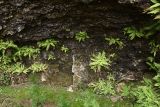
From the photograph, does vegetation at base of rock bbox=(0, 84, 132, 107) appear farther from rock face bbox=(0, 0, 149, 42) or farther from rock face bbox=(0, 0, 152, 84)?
rock face bbox=(0, 0, 149, 42)

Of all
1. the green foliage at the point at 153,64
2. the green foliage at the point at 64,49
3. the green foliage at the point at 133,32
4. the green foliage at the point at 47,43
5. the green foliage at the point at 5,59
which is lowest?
the green foliage at the point at 5,59

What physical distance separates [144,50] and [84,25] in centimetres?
236

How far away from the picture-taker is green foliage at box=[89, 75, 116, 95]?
12297 millimetres

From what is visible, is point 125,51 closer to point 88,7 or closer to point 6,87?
point 88,7

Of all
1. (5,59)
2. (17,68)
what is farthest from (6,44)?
(17,68)

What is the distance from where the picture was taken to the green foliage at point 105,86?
1230 cm

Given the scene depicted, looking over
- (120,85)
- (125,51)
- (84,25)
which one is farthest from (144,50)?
(84,25)

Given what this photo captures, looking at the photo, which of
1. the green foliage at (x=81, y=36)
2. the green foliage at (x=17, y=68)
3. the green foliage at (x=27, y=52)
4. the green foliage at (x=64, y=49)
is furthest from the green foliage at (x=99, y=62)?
the green foliage at (x=17, y=68)

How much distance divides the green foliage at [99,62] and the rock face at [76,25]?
0.71 ft

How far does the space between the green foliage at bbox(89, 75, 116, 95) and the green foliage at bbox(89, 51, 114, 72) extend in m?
A: 0.45

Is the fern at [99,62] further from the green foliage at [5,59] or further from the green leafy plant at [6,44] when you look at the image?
the green foliage at [5,59]

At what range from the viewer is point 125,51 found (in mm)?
12836

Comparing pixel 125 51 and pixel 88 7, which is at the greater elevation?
pixel 88 7

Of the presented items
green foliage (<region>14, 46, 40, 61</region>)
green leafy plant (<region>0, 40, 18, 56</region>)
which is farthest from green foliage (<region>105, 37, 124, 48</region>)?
green leafy plant (<region>0, 40, 18, 56</region>)
